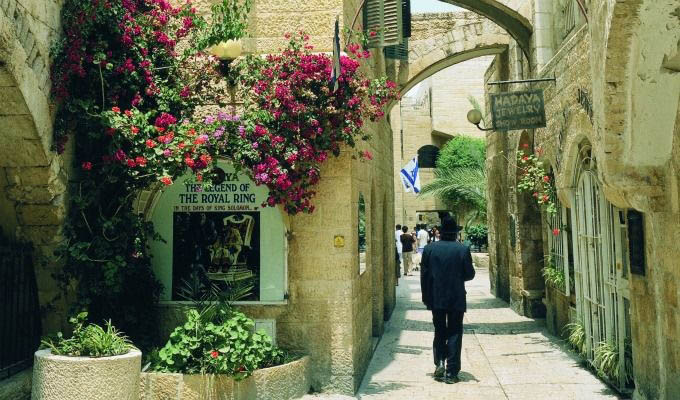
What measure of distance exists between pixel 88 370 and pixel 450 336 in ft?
11.8

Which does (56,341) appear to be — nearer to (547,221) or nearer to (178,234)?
(178,234)

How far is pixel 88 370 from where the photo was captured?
4527 mm

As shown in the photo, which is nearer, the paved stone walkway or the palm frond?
the paved stone walkway

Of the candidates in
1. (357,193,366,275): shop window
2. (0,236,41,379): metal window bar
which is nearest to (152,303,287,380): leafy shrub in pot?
(0,236,41,379): metal window bar

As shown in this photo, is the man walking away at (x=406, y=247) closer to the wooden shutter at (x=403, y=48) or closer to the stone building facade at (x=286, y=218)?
the wooden shutter at (x=403, y=48)

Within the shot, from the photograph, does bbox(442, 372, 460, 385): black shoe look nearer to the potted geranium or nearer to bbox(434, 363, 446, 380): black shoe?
bbox(434, 363, 446, 380): black shoe

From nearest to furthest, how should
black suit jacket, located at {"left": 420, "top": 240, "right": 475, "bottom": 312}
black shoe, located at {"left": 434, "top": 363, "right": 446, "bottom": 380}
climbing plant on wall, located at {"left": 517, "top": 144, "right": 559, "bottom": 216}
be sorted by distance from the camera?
1. black suit jacket, located at {"left": 420, "top": 240, "right": 475, "bottom": 312}
2. black shoe, located at {"left": 434, "top": 363, "right": 446, "bottom": 380}
3. climbing plant on wall, located at {"left": 517, "top": 144, "right": 559, "bottom": 216}

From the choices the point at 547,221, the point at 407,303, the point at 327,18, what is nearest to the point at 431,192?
the point at 407,303

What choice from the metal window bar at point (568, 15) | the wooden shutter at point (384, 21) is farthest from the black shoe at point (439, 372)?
the metal window bar at point (568, 15)

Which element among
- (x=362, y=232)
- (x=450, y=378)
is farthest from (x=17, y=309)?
(x=450, y=378)

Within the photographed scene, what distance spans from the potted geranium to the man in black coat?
10.2 feet

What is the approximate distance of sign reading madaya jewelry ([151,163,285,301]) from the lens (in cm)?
608

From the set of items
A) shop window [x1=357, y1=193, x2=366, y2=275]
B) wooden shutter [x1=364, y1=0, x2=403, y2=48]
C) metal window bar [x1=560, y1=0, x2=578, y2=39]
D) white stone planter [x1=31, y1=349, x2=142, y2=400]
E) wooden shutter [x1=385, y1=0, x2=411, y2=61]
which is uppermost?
wooden shutter [x1=385, y1=0, x2=411, y2=61]

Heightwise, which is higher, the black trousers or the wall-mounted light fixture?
the wall-mounted light fixture
